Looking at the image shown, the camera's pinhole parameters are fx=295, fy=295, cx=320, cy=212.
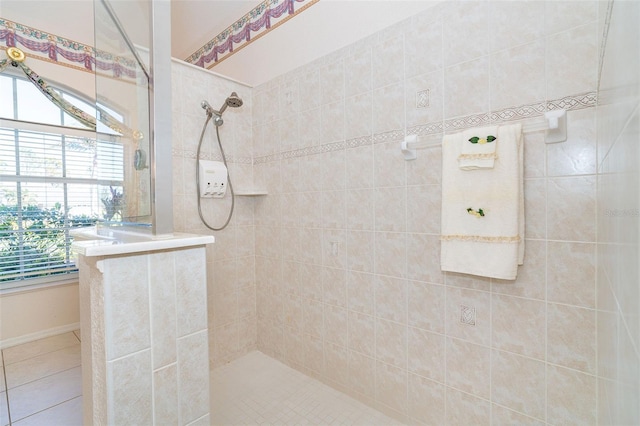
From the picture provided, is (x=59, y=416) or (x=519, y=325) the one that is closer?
(x=519, y=325)

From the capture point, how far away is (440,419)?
137cm

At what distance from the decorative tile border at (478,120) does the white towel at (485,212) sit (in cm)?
8

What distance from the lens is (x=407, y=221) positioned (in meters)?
1.44

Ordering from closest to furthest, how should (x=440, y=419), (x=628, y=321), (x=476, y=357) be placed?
(x=628, y=321), (x=476, y=357), (x=440, y=419)

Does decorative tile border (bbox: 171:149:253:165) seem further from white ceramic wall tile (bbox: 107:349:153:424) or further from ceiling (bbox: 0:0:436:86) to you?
white ceramic wall tile (bbox: 107:349:153:424)

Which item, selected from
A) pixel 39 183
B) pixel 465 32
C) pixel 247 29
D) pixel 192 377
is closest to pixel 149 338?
pixel 192 377

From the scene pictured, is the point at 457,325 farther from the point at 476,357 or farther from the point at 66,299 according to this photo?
the point at 66,299

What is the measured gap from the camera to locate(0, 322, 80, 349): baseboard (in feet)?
7.85

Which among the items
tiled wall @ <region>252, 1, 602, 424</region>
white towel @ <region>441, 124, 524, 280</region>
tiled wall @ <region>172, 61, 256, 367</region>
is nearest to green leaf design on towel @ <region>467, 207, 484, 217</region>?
white towel @ <region>441, 124, 524, 280</region>

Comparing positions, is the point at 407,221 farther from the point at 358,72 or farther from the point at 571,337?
the point at 358,72

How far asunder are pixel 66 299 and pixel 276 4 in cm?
312

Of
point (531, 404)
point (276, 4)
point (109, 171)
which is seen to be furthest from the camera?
point (276, 4)

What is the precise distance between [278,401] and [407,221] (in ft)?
4.07

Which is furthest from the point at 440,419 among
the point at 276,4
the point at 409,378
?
the point at 276,4
